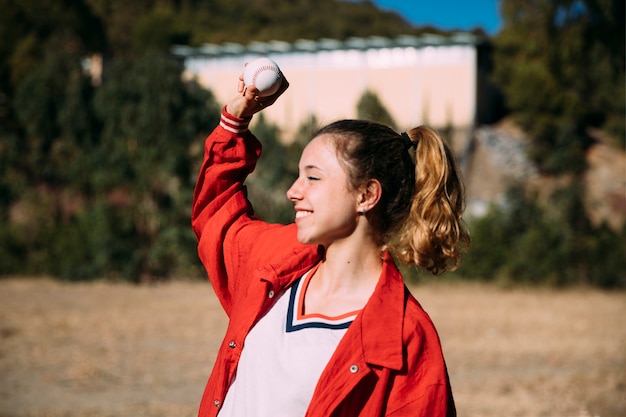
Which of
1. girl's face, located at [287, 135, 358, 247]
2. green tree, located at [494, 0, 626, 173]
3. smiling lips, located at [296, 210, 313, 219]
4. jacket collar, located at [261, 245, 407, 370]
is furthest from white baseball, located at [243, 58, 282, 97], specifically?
green tree, located at [494, 0, 626, 173]

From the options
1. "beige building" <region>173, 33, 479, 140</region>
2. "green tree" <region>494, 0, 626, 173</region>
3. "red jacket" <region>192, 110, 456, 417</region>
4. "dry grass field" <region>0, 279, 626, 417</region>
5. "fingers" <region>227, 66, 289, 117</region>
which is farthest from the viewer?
"beige building" <region>173, 33, 479, 140</region>

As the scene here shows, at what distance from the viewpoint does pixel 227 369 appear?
222 cm

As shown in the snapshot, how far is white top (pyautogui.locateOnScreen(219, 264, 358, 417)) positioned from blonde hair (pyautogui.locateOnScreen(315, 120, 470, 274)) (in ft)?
0.92

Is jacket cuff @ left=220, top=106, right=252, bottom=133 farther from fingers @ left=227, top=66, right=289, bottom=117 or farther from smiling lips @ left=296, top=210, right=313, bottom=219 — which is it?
smiling lips @ left=296, top=210, right=313, bottom=219

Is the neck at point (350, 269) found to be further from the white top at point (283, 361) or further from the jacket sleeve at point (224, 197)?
the jacket sleeve at point (224, 197)

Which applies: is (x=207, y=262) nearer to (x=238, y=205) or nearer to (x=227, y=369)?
(x=238, y=205)

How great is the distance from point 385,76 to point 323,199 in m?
33.3

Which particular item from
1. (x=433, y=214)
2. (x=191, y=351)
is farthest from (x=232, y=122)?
(x=191, y=351)

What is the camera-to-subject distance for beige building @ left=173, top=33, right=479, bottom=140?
1348 inches

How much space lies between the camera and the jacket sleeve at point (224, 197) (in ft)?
7.88

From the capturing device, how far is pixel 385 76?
35.0 meters

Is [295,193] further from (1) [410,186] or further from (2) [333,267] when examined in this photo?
(1) [410,186]

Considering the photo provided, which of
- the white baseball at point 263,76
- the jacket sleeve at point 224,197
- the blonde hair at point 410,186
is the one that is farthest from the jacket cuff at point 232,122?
the blonde hair at point 410,186

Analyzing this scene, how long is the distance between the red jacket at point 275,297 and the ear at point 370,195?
0.51 feet
